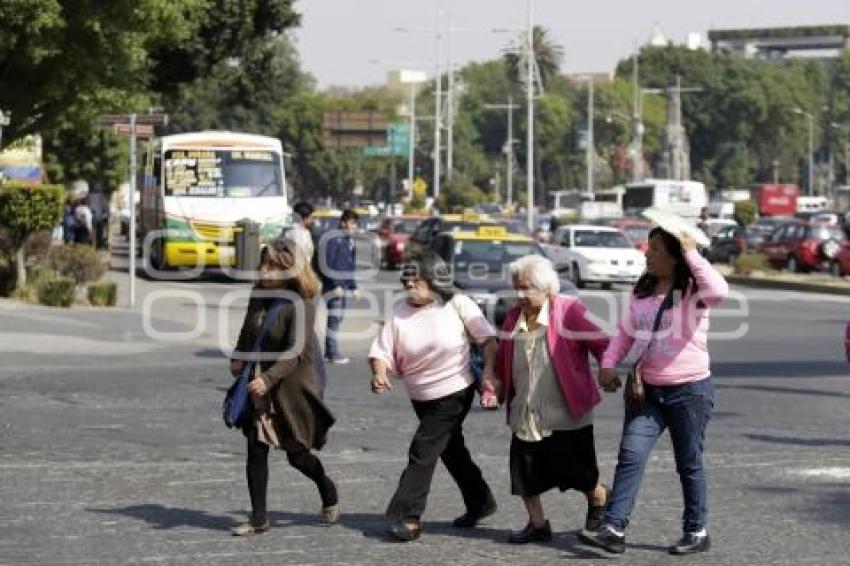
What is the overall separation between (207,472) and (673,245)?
453 centimetres

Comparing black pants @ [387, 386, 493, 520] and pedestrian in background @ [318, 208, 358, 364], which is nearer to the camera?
black pants @ [387, 386, 493, 520]

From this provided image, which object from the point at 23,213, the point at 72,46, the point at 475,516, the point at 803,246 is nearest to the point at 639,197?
the point at 803,246

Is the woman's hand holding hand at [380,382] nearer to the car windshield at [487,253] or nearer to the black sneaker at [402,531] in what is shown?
the black sneaker at [402,531]

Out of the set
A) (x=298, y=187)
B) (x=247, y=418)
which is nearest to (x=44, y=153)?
(x=247, y=418)

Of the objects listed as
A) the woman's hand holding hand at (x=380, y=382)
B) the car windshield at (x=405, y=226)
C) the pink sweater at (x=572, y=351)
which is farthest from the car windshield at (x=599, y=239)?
the pink sweater at (x=572, y=351)

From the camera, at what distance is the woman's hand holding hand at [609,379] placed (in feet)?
32.6

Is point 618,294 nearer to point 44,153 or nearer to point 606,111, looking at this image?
point 44,153

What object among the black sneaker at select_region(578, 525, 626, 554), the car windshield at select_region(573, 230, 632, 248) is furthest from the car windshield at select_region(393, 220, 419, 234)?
the black sneaker at select_region(578, 525, 626, 554)

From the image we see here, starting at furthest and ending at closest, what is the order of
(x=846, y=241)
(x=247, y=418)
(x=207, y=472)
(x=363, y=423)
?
(x=846, y=241), (x=363, y=423), (x=207, y=472), (x=247, y=418)

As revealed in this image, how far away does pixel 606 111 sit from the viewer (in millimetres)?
169625

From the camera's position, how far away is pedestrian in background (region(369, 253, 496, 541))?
34.5ft

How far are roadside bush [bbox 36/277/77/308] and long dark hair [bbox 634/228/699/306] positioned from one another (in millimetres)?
20463

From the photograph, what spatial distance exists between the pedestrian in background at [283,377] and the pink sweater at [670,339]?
1711mm

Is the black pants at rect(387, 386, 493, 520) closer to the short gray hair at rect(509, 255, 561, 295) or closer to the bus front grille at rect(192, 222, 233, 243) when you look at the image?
the short gray hair at rect(509, 255, 561, 295)
